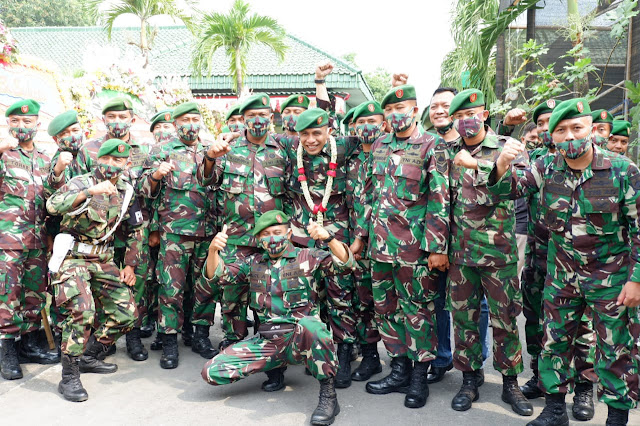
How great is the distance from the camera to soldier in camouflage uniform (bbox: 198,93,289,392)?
5230 mm

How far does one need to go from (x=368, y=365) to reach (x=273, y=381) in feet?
2.84

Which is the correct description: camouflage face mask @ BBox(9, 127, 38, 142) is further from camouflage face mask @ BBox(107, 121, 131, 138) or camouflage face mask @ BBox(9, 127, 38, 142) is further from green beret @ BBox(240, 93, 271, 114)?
green beret @ BBox(240, 93, 271, 114)

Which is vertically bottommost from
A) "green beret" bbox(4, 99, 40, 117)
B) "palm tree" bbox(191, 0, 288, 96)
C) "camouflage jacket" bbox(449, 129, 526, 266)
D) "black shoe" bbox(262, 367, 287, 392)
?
"black shoe" bbox(262, 367, 287, 392)

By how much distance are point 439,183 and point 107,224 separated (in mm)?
2836

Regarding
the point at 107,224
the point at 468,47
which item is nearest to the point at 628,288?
the point at 107,224

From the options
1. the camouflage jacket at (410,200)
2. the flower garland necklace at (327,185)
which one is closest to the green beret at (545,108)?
the camouflage jacket at (410,200)

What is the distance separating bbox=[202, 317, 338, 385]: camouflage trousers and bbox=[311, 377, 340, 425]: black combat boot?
76mm

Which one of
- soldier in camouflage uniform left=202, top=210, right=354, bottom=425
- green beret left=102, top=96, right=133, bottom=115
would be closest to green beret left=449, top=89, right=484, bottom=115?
soldier in camouflage uniform left=202, top=210, right=354, bottom=425

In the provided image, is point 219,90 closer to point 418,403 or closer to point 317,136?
point 317,136

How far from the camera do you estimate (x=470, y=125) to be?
4.25 m

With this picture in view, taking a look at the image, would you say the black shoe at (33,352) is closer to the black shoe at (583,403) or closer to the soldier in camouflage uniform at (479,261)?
the soldier in camouflage uniform at (479,261)

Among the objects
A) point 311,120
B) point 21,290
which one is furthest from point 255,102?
point 21,290

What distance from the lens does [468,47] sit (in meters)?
10.2

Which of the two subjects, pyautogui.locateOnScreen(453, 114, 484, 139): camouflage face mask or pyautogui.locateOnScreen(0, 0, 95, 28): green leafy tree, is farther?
pyautogui.locateOnScreen(0, 0, 95, 28): green leafy tree
